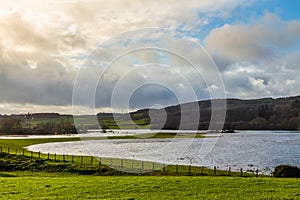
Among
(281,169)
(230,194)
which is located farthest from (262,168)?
(230,194)

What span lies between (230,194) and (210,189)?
6.80 ft

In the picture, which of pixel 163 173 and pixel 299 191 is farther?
pixel 163 173

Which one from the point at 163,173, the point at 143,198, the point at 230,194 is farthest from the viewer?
the point at 163,173

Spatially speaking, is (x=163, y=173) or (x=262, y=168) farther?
(x=262, y=168)

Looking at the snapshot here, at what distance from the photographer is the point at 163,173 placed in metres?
43.2

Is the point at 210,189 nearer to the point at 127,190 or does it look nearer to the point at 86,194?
the point at 127,190

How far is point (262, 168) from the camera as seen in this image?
167 ft

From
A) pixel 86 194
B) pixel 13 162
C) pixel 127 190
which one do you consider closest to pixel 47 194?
pixel 86 194

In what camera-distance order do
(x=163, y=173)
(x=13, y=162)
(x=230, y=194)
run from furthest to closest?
1. (x=13, y=162)
2. (x=163, y=173)
3. (x=230, y=194)

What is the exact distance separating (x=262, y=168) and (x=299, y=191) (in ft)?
92.6

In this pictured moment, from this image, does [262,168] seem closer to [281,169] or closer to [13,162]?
[281,169]

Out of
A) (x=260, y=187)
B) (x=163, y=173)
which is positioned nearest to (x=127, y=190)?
(x=260, y=187)

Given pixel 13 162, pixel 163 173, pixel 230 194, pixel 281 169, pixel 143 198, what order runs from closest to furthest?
pixel 143 198, pixel 230 194, pixel 281 169, pixel 163 173, pixel 13 162

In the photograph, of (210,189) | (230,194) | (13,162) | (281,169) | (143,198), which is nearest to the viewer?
(143,198)
